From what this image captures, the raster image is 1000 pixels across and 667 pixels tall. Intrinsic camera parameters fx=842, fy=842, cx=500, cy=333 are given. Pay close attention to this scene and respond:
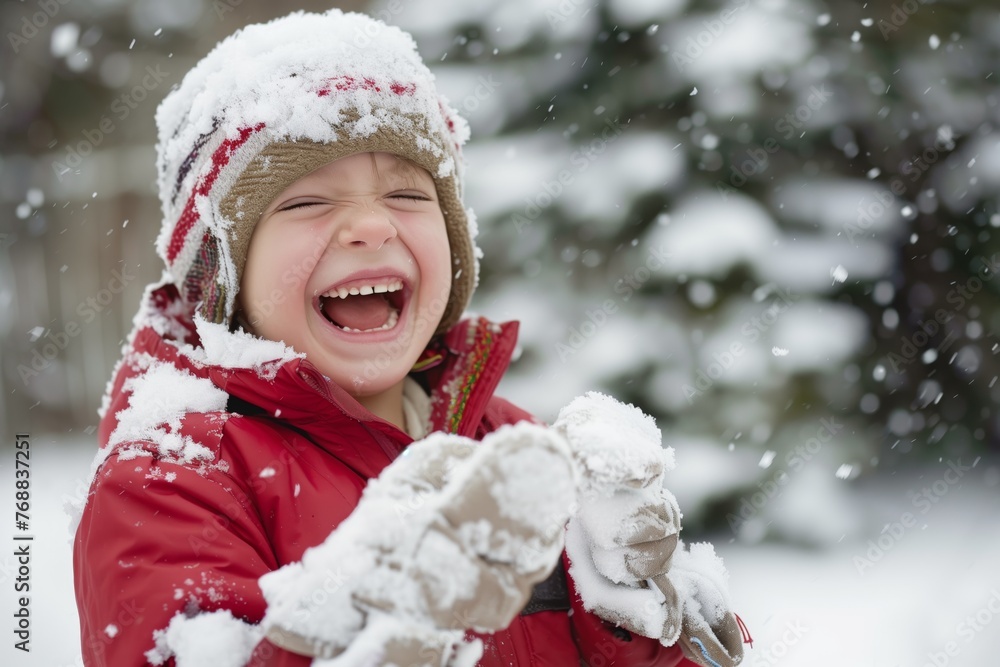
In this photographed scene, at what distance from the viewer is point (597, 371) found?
168 inches

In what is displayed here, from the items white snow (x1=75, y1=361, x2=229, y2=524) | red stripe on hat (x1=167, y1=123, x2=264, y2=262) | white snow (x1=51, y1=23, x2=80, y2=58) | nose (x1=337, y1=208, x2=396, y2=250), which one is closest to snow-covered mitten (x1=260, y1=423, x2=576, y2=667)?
white snow (x1=75, y1=361, x2=229, y2=524)

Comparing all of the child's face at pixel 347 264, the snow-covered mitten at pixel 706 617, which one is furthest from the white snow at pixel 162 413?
the snow-covered mitten at pixel 706 617

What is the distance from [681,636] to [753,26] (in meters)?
3.55

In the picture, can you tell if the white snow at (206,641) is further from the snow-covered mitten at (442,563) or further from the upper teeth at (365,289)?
the upper teeth at (365,289)

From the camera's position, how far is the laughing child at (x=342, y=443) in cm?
108

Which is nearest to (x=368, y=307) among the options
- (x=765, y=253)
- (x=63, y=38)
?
(x=765, y=253)

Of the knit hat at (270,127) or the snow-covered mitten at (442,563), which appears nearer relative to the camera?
the snow-covered mitten at (442,563)

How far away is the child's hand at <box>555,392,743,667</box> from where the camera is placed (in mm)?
1399

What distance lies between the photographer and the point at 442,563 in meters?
1.06

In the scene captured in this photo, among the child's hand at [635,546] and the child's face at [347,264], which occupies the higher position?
the child's face at [347,264]

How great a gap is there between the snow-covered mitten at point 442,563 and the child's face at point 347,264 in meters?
0.69

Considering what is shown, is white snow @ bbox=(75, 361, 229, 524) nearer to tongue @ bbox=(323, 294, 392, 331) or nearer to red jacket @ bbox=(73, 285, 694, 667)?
red jacket @ bbox=(73, 285, 694, 667)

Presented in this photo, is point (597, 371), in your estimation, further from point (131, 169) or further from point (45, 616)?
point (131, 169)

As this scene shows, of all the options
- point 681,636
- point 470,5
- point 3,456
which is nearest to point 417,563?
point 681,636
